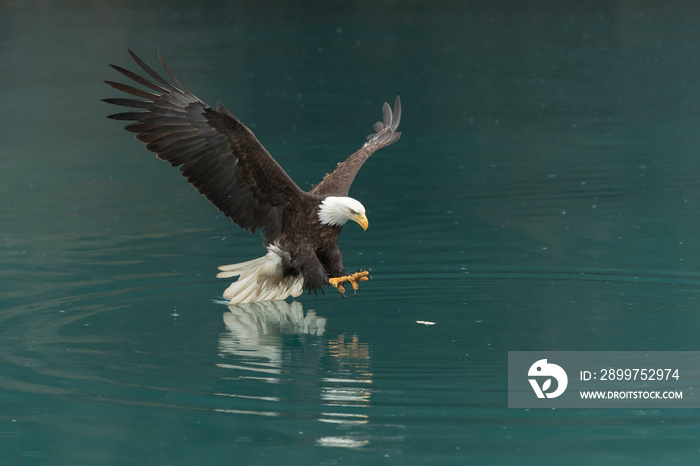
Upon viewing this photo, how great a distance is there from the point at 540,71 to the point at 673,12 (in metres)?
9.77

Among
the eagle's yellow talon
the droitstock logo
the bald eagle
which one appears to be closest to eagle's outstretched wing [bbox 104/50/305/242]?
the bald eagle

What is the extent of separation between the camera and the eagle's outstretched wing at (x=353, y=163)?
711cm

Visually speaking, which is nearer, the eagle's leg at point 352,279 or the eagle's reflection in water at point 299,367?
the eagle's reflection in water at point 299,367

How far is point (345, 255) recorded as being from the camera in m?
7.93

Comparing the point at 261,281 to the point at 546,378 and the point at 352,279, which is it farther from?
the point at 546,378

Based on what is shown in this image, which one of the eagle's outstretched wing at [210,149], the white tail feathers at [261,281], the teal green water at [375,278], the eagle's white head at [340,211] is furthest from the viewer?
the white tail feathers at [261,281]

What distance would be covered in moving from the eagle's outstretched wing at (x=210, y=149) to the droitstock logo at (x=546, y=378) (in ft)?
5.87

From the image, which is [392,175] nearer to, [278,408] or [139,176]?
[139,176]

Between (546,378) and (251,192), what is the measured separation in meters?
2.14

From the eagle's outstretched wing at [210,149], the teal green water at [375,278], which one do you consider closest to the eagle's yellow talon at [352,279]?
the teal green water at [375,278]

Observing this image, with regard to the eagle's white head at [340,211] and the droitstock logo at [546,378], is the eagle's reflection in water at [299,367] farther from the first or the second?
the droitstock logo at [546,378]

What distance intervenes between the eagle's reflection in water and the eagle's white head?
54 cm

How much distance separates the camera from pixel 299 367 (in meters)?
5.84

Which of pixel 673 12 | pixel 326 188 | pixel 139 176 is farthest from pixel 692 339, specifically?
pixel 673 12
